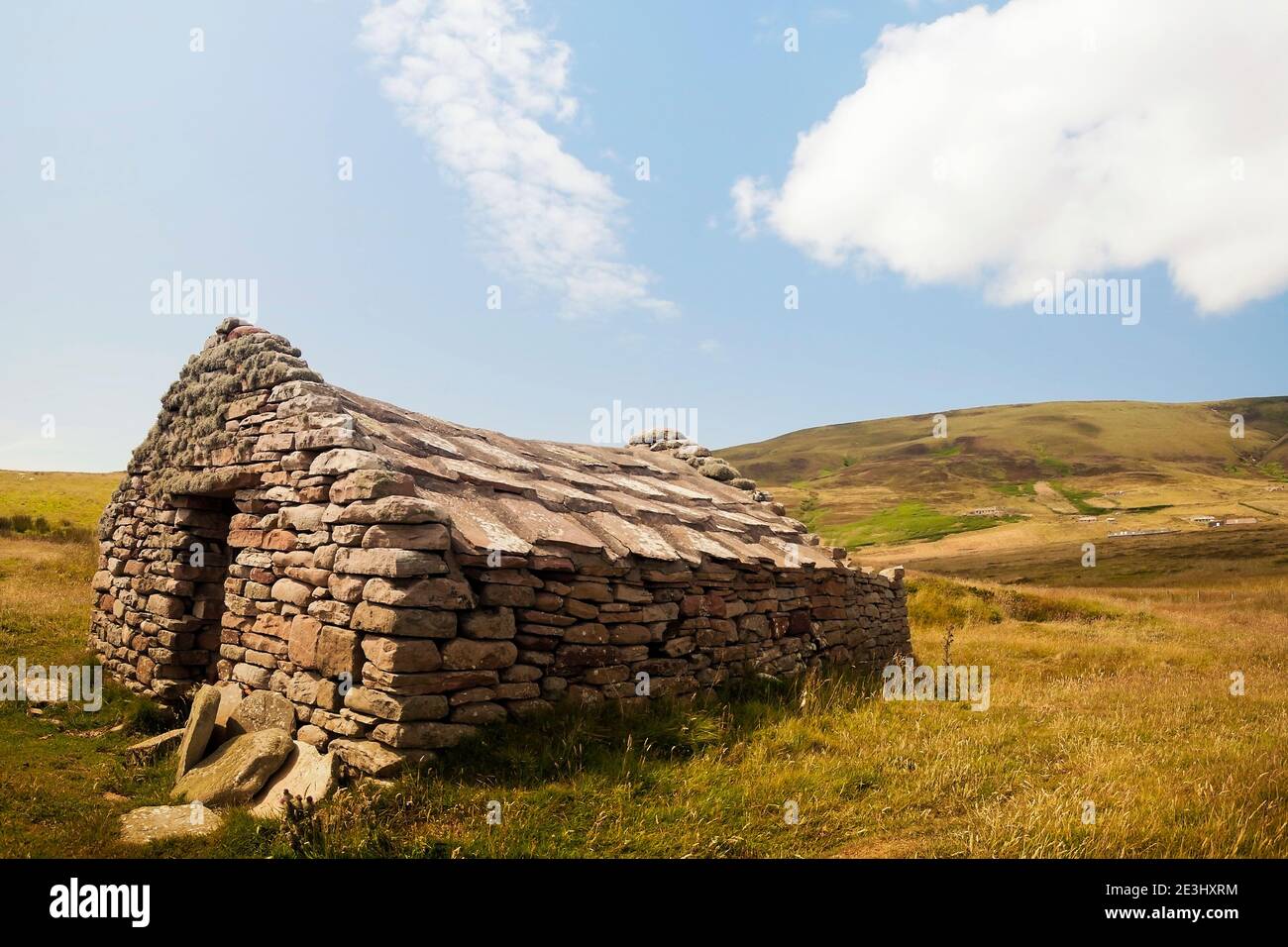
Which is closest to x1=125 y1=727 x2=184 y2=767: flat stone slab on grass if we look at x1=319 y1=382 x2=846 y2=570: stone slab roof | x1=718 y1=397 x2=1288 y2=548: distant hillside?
x1=319 y1=382 x2=846 y2=570: stone slab roof

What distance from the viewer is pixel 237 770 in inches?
191

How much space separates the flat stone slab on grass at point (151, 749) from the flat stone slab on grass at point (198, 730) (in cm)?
41

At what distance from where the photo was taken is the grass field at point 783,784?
403 cm

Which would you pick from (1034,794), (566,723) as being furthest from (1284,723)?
(566,723)

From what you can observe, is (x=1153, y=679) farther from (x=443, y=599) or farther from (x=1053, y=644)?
(x=443, y=599)

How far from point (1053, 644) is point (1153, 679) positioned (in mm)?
3102

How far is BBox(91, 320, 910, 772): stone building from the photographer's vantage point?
4918mm

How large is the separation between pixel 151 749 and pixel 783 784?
504cm

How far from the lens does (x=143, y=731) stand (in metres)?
6.75

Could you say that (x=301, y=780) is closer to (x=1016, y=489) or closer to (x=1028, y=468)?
(x=1016, y=489)

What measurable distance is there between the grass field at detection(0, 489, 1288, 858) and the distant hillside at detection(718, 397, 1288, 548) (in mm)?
46523

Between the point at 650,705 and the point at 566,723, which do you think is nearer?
the point at 566,723

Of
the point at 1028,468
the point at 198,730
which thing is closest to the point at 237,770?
the point at 198,730

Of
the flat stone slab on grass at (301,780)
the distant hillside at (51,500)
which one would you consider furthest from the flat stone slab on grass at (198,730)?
the distant hillside at (51,500)
